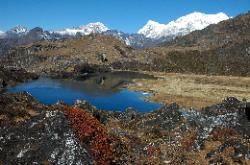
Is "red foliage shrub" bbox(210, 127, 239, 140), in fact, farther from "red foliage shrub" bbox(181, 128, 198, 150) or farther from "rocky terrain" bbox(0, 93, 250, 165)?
"red foliage shrub" bbox(181, 128, 198, 150)

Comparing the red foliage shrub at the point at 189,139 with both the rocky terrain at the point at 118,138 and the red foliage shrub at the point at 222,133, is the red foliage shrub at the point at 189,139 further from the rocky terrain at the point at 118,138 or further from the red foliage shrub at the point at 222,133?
the red foliage shrub at the point at 222,133

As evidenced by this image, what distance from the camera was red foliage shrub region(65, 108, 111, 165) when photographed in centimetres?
2330

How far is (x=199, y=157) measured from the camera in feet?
93.5

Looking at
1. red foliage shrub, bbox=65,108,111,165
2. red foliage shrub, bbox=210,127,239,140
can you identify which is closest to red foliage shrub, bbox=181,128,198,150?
red foliage shrub, bbox=210,127,239,140

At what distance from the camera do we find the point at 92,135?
953 inches

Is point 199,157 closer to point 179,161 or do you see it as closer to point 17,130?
point 179,161

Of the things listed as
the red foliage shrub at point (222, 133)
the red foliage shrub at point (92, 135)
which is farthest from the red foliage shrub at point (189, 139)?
the red foliage shrub at point (92, 135)

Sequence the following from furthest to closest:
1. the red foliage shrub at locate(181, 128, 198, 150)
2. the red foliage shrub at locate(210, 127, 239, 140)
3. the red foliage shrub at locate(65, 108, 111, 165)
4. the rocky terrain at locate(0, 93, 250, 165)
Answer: the red foliage shrub at locate(210, 127, 239, 140)
the red foliage shrub at locate(181, 128, 198, 150)
the red foliage shrub at locate(65, 108, 111, 165)
the rocky terrain at locate(0, 93, 250, 165)

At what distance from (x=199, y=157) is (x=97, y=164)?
8712mm

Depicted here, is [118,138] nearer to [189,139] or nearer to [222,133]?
[189,139]

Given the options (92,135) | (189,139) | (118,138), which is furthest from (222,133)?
(92,135)

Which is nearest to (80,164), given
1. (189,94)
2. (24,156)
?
(24,156)

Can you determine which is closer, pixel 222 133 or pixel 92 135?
pixel 92 135

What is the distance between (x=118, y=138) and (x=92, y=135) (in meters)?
3.21
